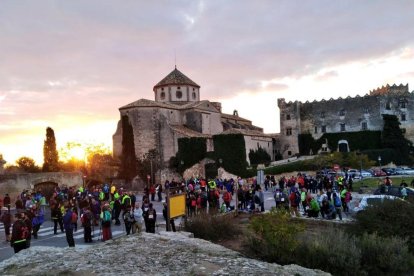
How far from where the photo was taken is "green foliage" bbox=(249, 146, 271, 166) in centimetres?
5225

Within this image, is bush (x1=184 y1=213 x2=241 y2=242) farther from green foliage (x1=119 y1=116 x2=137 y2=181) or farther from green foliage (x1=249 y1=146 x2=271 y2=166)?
green foliage (x1=249 y1=146 x2=271 y2=166)

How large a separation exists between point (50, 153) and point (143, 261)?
45598mm

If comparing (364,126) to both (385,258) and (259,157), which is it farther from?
(385,258)

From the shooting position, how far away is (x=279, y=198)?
21.7 meters

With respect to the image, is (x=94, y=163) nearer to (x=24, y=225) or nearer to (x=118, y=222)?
(x=118, y=222)

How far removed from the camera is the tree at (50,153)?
52312mm

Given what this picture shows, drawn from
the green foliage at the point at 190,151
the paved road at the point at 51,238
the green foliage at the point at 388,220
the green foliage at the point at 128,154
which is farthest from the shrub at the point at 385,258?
the green foliage at the point at 128,154

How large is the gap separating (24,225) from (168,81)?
4597 cm

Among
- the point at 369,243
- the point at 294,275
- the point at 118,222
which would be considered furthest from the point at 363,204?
the point at 118,222

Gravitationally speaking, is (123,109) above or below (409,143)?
above

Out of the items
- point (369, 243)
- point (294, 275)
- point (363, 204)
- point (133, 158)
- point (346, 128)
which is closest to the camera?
point (294, 275)

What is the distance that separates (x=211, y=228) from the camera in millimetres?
17109

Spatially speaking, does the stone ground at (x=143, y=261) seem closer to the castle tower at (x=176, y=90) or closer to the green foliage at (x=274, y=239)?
the green foliage at (x=274, y=239)

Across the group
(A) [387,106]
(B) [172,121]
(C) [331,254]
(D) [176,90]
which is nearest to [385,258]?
(C) [331,254]
